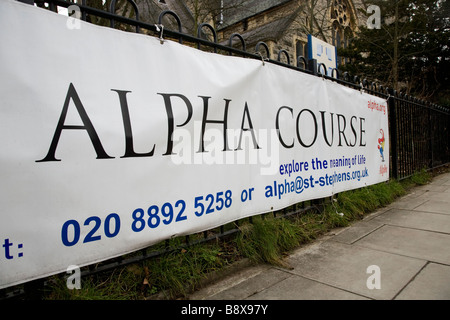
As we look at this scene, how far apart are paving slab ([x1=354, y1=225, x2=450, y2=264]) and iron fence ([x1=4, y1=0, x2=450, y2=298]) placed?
0.74 metres

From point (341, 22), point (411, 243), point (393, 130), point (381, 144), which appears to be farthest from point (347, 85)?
point (341, 22)

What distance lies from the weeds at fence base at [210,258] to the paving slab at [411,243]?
1.47 feet

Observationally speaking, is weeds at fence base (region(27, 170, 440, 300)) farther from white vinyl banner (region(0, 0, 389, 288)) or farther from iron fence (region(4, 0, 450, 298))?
white vinyl banner (region(0, 0, 389, 288))

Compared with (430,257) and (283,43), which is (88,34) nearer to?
(430,257)

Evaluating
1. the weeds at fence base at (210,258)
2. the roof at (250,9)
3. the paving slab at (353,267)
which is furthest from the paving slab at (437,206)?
the roof at (250,9)

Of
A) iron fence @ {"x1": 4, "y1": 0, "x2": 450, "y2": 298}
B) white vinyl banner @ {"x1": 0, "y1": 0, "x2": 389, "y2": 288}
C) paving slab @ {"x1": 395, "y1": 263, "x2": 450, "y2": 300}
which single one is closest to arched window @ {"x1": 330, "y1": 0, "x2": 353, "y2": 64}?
iron fence @ {"x1": 4, "y1": 0, "x2": 450, "y2": 298}

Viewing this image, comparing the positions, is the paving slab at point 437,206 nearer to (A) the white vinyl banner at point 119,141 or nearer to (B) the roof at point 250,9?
(A) the white vinyl banner at point 119,141

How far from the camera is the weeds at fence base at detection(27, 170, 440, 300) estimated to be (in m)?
1.75

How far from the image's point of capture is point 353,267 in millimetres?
2242

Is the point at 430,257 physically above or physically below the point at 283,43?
below

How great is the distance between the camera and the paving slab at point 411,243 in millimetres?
2447
